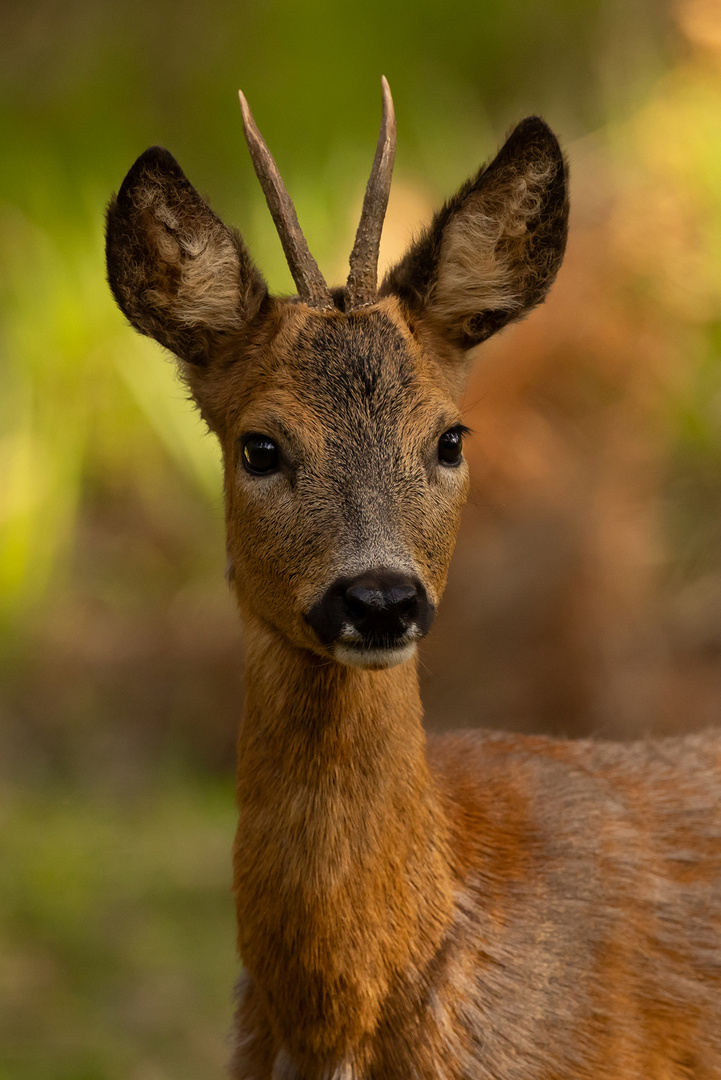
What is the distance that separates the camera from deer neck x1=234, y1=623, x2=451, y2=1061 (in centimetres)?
333

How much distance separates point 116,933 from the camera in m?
6.91

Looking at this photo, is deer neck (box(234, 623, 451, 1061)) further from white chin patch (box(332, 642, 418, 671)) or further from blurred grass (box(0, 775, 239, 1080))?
blurred grass (box(0, 775, 239, 1080))

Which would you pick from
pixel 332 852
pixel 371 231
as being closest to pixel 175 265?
pixel 371 231

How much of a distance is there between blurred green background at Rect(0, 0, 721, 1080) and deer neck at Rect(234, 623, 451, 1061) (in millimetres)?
3291

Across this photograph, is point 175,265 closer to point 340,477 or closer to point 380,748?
point 340,477

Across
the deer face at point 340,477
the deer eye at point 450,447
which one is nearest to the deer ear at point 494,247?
the deer face at point 340,477

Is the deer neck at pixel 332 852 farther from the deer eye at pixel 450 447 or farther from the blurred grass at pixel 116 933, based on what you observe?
the blurred grass at pixel 116 933

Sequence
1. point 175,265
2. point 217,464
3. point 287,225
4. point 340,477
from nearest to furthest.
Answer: point 340,477 < point 287,225 < point 175,265 < point 217,464

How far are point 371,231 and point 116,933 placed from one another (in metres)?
4.67

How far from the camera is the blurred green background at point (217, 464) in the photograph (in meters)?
7.98

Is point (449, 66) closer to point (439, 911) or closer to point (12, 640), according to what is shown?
point (12, 640)

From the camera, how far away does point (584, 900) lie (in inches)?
143

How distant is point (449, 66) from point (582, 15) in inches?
45.4

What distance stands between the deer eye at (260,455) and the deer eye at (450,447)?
1.44 ft
